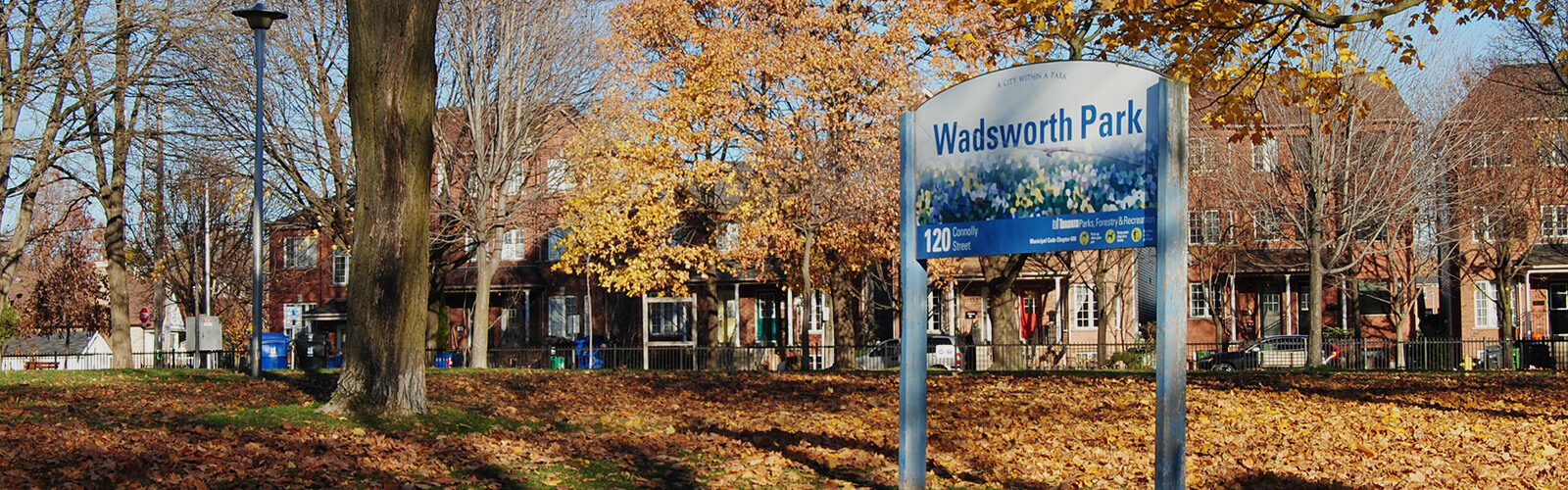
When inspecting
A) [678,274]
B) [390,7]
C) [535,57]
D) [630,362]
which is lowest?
[630,362]

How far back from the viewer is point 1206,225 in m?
38.5

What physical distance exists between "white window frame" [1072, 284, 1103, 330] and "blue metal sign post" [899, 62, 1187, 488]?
120 feet

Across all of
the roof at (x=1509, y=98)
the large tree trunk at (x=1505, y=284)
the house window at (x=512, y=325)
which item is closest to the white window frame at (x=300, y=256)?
the house window at (x=512, y=325)

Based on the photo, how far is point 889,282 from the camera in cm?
3969

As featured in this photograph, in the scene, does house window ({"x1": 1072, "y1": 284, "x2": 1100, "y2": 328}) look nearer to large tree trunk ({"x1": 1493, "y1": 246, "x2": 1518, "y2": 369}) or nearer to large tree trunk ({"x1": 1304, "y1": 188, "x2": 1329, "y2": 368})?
large tree trunk ({"x1": 1493, "y1": 246, "x2": 1518, "y2": 369})

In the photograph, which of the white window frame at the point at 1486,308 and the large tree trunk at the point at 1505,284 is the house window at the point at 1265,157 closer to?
the large tree trunk at the point at 1505,284

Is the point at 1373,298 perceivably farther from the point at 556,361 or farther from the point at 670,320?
the point at 556,361

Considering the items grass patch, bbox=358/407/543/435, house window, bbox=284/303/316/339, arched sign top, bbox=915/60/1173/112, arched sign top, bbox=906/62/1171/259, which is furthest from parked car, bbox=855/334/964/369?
arched sign top, bbox=915/60/1173/112

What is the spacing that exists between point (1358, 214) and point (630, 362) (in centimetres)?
1805

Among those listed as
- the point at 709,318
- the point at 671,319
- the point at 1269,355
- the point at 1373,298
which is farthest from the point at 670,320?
the point at 1373,298

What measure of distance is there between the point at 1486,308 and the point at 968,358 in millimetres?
21729

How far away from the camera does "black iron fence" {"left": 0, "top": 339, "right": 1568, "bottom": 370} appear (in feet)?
97.8

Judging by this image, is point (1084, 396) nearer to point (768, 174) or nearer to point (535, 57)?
point (768, 174)

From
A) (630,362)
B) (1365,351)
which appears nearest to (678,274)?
(630,362)
